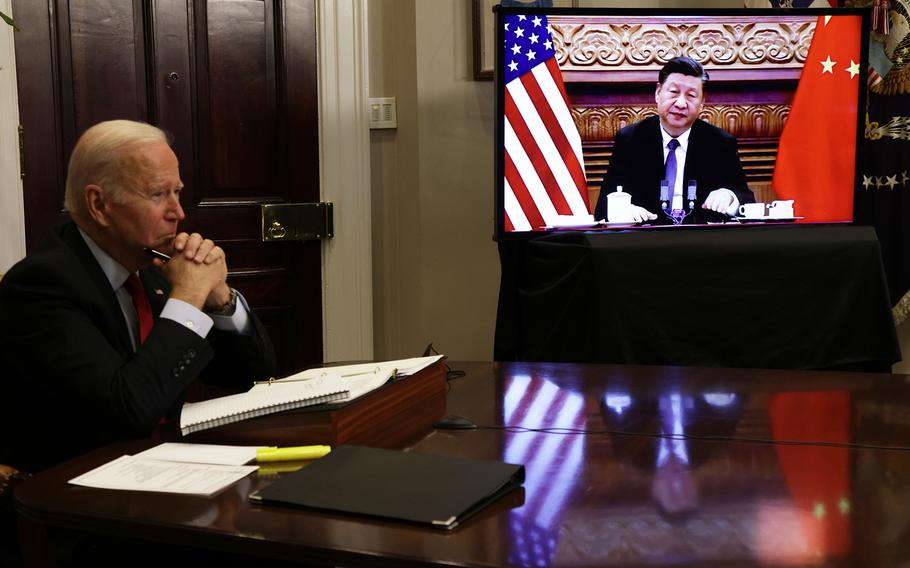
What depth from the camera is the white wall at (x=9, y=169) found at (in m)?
3.23

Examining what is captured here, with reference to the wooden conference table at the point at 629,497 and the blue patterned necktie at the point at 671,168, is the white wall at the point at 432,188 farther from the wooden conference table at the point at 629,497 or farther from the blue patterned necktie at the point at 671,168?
the wooden conference table at the point at 629,497

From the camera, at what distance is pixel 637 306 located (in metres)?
2.91

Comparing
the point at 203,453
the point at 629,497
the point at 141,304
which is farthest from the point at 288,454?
the point at 141,304

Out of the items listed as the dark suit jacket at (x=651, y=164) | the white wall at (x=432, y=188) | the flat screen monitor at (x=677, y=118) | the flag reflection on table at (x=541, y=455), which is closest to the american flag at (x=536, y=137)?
the flat screen monitor at (x=677, y=118)

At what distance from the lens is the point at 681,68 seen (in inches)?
123

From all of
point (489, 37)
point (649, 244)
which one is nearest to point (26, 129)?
point (489, 37)

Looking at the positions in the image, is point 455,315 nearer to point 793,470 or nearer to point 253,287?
point 253,287

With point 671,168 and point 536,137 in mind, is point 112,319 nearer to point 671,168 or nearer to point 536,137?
point 536,137

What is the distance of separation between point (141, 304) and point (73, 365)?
30cm

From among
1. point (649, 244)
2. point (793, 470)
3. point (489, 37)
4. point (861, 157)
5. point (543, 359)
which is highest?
point (489, 37)

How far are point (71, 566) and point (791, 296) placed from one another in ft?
7.48

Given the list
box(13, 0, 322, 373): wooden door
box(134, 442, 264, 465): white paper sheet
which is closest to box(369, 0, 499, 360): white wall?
box(13, 0, 322, 373): wooden door

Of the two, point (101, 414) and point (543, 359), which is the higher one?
point (101, 414)

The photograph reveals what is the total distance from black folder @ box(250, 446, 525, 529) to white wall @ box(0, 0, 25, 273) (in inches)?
95.2
